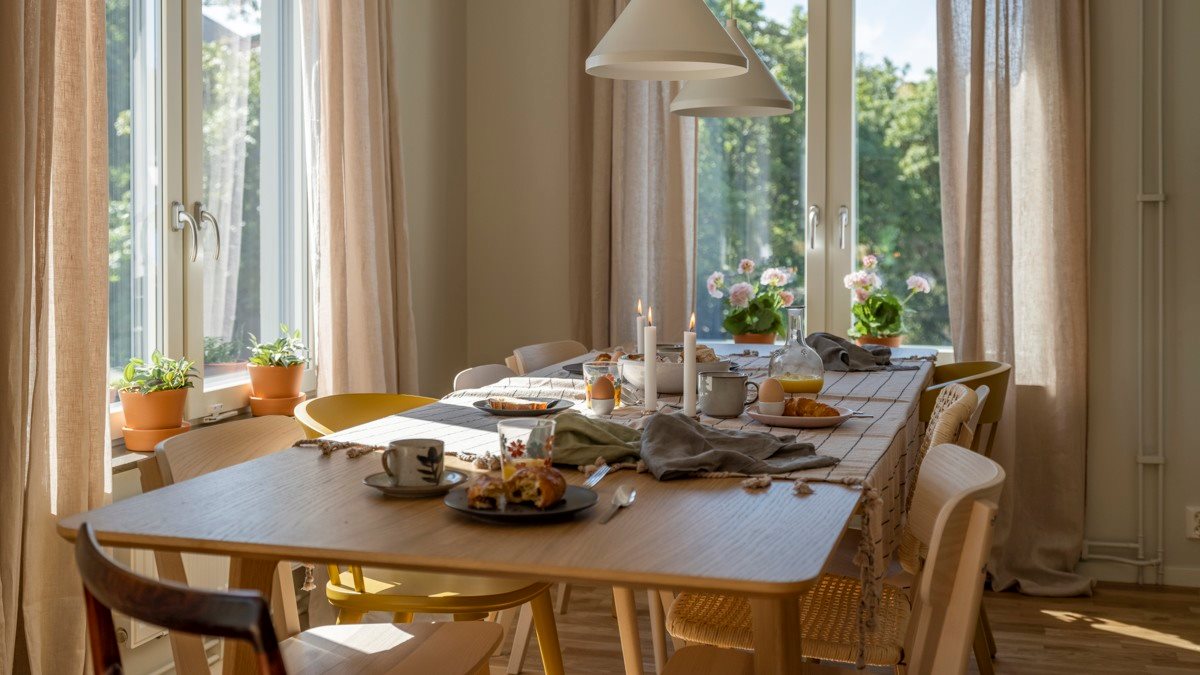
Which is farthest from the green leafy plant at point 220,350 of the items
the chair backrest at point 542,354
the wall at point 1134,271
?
the wall at point 1134,271

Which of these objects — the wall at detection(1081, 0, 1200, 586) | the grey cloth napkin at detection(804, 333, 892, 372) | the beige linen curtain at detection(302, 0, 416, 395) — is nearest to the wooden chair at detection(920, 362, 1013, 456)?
the grey cloth napkin at detection(804, 333, 892, 372)

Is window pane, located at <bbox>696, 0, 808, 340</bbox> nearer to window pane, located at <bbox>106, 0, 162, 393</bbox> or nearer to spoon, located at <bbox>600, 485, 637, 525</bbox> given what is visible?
window pane, located at <bbox>106, 0, 162, 393</bbox>

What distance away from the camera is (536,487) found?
4.72ft

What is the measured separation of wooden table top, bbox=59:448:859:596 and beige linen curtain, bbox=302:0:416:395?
189 centimetres

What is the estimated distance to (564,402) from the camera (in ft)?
7.57

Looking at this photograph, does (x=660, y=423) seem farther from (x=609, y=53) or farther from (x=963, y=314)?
(x=963, y=314)

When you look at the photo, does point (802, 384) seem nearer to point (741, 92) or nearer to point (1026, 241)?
point (741, 92)

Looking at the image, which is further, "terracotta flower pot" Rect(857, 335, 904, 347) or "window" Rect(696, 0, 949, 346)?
"window" Rect(696, 0, 949, 346)

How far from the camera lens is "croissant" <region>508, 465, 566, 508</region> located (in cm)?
143

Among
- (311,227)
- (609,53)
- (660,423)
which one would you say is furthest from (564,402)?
(311,227)

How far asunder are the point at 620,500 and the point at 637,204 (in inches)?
119

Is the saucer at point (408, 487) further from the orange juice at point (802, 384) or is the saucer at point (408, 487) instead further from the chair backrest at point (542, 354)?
the chair backrest at point (542, 354)

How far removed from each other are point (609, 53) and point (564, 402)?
759 millimetres

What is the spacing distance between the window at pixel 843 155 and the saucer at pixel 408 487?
122 inches
